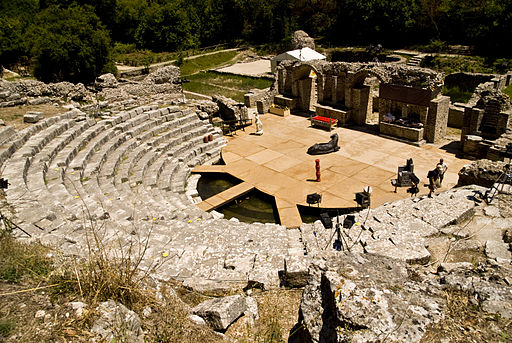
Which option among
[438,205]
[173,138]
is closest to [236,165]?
[173,138]

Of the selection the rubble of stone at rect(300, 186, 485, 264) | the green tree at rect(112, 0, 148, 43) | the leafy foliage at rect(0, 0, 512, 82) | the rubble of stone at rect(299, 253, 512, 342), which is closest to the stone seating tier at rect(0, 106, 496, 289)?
the rubble of stone at rect(300, 186, 485, 264)

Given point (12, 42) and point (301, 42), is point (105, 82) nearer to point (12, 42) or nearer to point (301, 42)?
point (301, 42)

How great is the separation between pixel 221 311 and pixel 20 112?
12.3 meters

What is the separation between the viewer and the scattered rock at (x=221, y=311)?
543 cm

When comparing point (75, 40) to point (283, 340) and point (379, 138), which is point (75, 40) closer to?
point (379, 138)

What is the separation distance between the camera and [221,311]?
5438 mm

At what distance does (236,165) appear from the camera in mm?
14969

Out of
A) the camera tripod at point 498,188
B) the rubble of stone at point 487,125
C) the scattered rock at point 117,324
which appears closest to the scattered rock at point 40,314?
the scattered rock at point 117,324

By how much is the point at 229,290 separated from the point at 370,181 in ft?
26.2

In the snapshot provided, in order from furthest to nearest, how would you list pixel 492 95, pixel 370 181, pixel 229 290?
1. pixel 492 95
2. pixel 370 181
3. pixel 229 290

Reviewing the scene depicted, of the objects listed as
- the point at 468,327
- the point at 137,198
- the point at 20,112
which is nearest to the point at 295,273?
the point at 468,327

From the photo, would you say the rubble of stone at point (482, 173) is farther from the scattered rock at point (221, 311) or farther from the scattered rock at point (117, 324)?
the scattered rock at point (117, 324)

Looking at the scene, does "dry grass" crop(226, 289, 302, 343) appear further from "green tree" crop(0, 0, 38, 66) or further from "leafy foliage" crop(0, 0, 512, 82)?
"green tree" crop(0, 0, 38, 66)

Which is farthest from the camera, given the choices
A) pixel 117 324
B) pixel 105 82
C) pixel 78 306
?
pixel 105 82
